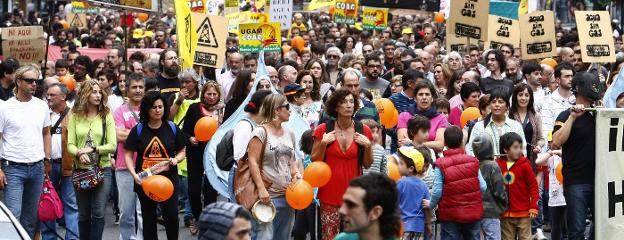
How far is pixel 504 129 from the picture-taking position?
1202 centimetres

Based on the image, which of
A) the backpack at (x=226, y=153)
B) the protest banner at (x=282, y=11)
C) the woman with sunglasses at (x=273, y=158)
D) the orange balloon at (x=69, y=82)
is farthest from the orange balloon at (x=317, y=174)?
the protest banner at (x=282, y=11)

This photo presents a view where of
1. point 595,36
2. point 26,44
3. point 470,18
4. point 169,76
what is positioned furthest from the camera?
point 470,18

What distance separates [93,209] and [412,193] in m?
2.80

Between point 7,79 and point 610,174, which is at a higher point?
point 7,79

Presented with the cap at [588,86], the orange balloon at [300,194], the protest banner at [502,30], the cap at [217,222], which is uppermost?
the protest banner at [502,30]

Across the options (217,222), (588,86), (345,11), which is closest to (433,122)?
(588,86)

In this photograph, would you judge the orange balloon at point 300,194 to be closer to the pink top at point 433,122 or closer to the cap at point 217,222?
the pink top at point 433,122

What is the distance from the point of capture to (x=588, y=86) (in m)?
10.9

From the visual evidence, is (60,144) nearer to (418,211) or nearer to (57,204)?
(57,204)

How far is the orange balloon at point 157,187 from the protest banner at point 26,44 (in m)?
5.58

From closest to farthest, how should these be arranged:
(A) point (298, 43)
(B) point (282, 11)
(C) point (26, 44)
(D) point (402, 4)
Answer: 1. (C) point (26, 44)
2. (B) point (282, 11)
3. (D) point (402, 4)
4. (A) point (298, 43)

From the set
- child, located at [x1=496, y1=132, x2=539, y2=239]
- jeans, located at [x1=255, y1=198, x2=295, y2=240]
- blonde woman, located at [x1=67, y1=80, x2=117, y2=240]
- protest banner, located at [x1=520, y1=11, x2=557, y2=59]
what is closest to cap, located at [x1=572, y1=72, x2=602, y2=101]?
child, located at [x1=496, y1=132, x2=539, y2=239]

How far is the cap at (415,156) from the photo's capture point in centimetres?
1058

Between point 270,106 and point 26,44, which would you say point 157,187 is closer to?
point 270,106
